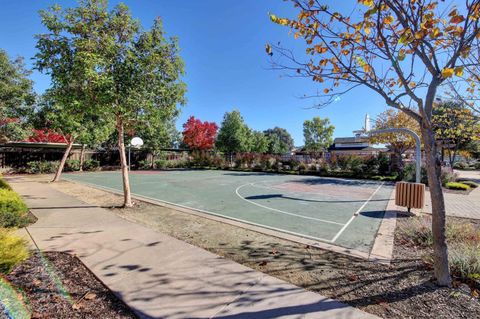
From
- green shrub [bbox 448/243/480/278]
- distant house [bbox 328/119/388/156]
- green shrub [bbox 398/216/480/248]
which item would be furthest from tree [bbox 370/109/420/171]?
green shrub [bbox 448/243/480/278]

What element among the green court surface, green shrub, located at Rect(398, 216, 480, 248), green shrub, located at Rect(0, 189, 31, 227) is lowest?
the green court surface

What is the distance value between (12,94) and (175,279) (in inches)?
657

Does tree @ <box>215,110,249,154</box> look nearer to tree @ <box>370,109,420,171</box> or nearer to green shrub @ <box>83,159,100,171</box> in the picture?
green shrub @ <box>83,159,100,171</box>

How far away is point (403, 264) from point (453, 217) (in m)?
5.26

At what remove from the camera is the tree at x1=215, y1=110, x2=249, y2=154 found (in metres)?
31.8

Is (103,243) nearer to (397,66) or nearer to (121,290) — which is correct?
(121,290)

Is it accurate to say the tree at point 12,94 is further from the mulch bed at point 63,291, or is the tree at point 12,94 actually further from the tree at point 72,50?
the mulch bed at point 63,291

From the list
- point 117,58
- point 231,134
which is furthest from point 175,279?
point 231,134

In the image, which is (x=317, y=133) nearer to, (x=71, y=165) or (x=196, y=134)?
(x=196, y=134)

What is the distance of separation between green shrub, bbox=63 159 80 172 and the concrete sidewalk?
21.1m

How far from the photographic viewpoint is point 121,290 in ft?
9.82

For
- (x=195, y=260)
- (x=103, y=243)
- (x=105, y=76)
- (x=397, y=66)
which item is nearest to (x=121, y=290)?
(x=195, y=260)

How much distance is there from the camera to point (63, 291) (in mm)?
2951

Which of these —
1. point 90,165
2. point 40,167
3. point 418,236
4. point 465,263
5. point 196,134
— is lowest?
point 418,236
